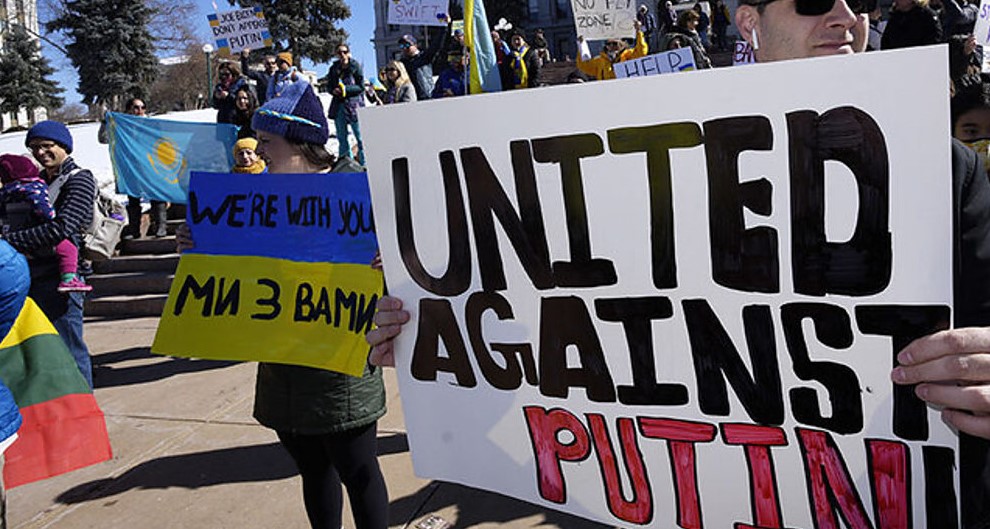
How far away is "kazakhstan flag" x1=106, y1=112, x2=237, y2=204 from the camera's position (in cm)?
832

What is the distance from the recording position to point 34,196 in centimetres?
387

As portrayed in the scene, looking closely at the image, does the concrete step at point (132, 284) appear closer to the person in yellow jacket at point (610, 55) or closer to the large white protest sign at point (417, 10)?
the large white protest sign at point (417, 10)

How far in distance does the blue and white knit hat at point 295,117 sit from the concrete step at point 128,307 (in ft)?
18.6

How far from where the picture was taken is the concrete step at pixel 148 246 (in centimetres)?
856

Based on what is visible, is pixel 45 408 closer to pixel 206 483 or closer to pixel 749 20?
pixel 206 483

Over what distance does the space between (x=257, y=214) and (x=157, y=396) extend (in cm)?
320

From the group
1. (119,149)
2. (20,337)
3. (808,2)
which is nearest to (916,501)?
(808,2)

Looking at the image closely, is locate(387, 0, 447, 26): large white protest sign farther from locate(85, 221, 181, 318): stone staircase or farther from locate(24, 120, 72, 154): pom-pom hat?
locate(24, 120, 72, 154): pom-pom hat

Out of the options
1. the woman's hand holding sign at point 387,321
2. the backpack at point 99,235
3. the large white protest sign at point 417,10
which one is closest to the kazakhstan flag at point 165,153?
the large white protest sign at point 417,10

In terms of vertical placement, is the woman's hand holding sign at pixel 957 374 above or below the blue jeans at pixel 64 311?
above

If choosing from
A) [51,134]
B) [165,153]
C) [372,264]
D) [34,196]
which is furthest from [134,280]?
[372,264]

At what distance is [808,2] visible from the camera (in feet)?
4.42

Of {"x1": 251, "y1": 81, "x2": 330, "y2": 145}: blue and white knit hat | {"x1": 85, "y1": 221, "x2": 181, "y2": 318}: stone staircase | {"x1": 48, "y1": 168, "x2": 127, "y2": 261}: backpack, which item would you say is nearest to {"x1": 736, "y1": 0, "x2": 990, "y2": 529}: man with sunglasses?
{"x1": 251, "y1": 81, "x2": 330, "y2": 145}: blue and white knit hat

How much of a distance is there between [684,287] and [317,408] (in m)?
1.39
